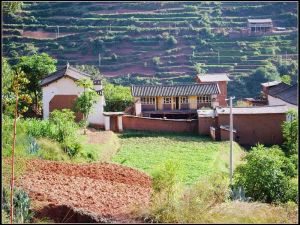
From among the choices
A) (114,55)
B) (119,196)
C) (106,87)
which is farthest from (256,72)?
(119,196)

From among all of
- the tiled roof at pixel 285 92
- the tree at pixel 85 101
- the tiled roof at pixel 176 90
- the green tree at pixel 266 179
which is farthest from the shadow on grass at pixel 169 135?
the green tree at pixel 266 179

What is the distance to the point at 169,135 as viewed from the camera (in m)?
24.7

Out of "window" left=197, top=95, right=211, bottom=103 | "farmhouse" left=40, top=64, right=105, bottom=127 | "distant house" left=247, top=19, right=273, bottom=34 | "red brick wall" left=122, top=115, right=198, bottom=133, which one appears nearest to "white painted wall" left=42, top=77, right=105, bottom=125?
"farmhouse" left=40, top=64, right=105, bottom=127

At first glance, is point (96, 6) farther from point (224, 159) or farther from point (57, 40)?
point (224, 159)

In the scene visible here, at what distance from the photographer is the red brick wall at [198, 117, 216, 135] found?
24.9 meters

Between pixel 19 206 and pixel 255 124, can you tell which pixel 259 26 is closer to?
pixel 255 124

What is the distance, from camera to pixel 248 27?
5112 cm

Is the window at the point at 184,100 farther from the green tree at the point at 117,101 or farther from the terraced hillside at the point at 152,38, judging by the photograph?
the terraced hillside at the point at 152,38

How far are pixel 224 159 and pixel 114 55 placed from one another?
1180 inches

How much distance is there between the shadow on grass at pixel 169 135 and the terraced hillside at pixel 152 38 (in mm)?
18371

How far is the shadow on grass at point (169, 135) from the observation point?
24.0 m

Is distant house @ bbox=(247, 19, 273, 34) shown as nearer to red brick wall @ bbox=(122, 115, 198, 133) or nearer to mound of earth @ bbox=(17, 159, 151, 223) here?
red brick wall @ bbox=(122, 115, 198, 133)

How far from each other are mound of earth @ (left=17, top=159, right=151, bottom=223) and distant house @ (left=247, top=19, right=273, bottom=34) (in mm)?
36700

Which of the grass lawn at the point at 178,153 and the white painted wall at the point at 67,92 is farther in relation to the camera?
the white painted wall at the point at 67,92
